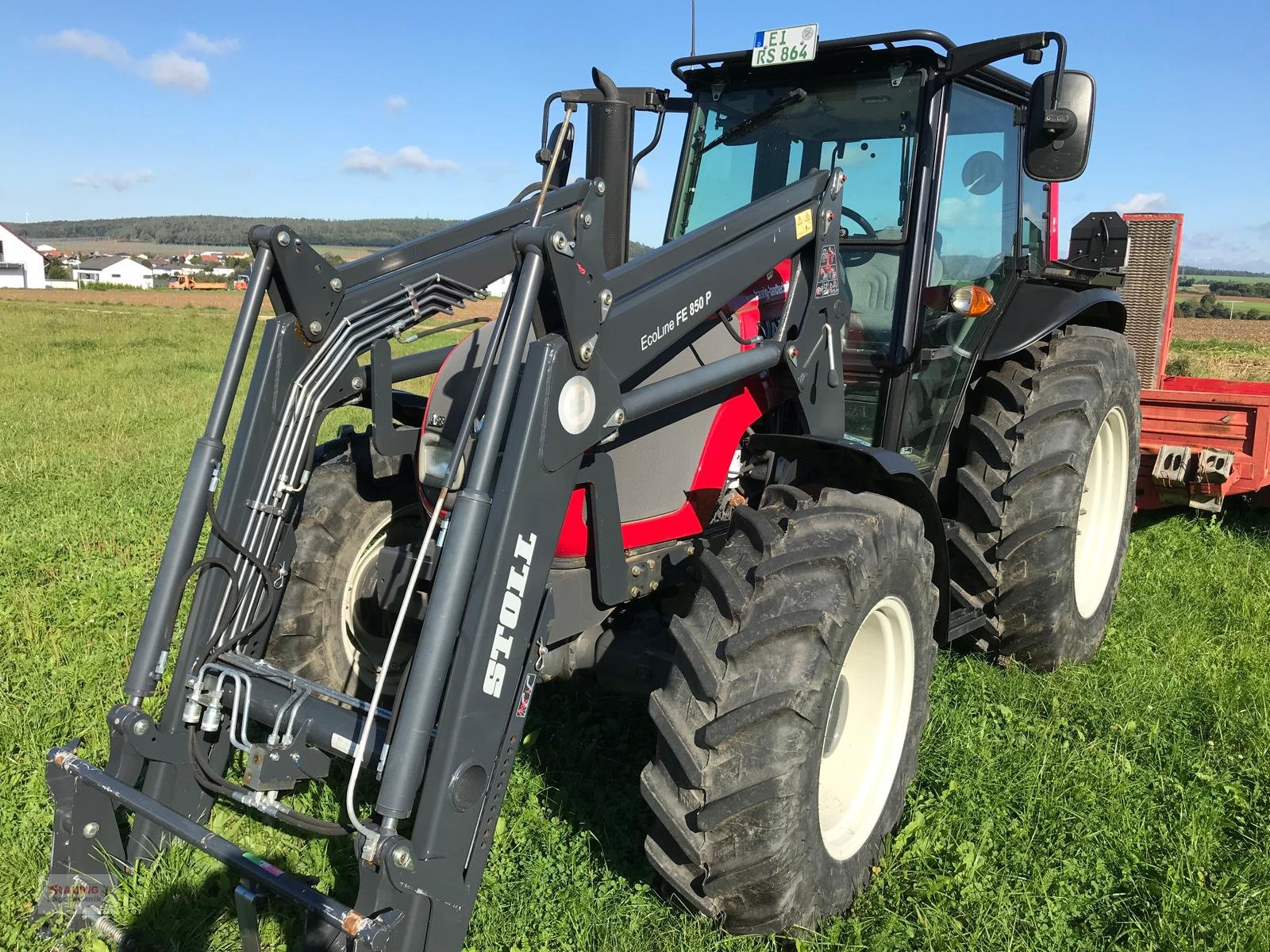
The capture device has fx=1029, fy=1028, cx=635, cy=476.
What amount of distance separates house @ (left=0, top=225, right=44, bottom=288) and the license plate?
9228cm

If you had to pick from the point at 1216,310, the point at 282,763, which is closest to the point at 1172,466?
the point at 282,763

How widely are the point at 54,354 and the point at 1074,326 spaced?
57.8ft

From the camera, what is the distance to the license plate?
3637 mm

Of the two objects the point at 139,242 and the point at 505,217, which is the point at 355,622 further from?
the point at 139,242

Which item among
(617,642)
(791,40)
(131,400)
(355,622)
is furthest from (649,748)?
(131,400)

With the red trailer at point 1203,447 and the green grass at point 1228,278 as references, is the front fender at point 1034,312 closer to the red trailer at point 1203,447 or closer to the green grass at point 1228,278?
the red trailer at point 1203,447

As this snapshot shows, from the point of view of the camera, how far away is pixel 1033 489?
13.4ft

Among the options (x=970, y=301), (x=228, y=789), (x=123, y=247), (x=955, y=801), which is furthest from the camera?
(x=123, y=247)

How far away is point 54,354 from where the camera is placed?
17.6 meters

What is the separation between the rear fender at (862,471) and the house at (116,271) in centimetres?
10972

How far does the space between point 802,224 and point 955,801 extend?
197 cm

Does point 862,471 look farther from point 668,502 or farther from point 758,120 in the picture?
point 758,120

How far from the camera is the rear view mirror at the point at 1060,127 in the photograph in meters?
3.30

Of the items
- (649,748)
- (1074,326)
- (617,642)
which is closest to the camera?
(617,642)
